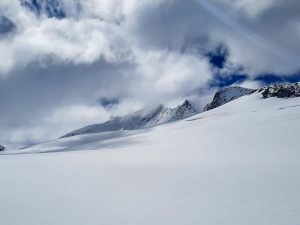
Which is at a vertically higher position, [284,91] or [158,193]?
[284,91]

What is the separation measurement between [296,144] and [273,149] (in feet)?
6.33

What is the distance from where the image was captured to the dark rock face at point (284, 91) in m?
75.1

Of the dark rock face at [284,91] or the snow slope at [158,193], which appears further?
the dark rock face at [284,91]

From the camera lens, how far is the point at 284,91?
252 feet

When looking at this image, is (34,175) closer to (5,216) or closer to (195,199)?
(5,216)

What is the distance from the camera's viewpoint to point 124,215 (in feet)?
25.2

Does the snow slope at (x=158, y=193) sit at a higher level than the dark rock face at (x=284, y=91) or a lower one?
lower

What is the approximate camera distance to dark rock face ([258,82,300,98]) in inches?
2958

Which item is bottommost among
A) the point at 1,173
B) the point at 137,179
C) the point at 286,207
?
the point at 286,207

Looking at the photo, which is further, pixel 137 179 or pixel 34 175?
pixel 34 175

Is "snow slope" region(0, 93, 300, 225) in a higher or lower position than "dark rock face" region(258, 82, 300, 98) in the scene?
lower

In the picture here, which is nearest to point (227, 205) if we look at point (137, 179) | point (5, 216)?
point (137, 179)

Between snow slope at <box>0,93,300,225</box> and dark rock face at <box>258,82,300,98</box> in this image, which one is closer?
snow slope at <box>0,93,300,225</box>

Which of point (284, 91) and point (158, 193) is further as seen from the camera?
point (284, 91)
